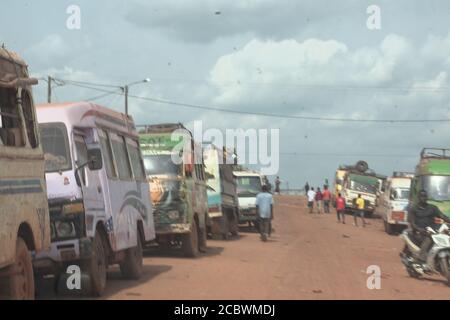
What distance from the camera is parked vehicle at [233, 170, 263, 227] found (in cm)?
3191

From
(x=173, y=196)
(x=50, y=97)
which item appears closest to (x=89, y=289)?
(x=173, y=196)

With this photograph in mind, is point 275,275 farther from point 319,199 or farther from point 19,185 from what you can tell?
point 319,199

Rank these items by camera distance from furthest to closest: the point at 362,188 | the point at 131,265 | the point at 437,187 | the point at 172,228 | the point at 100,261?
the point at 362,188 → the point at 437,187 → the point at 172,228 → the point at 131,265 → the point at 100,261

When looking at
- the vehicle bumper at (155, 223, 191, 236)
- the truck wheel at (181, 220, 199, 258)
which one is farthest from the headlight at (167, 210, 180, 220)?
the truck wheel at (181, 220, 199, 258)

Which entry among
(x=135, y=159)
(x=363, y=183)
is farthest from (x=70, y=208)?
(x=363, y=183)

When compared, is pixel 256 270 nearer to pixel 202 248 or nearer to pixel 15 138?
pixel 202 248

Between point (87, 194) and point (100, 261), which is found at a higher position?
point (87, 194)

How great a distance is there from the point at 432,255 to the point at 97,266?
6388 millimetres

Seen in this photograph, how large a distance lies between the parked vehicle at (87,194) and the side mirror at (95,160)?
0.01 metres

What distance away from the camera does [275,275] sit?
1420cm

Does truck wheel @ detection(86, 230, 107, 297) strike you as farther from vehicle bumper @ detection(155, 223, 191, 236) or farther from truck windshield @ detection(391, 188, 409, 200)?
truck windshield @ detection(391, 188, 409, 200)

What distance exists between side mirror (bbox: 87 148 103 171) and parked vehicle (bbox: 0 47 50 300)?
119 centimetres

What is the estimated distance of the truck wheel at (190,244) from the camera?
17328 mm

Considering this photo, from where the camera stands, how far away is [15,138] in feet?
28.6
